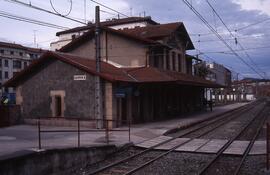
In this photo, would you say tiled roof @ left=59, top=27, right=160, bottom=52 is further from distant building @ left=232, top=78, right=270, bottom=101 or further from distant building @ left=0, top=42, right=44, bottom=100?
distant building @ left=232, top=78, right=270, bottom=101

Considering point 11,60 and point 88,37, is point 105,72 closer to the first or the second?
point 88,37

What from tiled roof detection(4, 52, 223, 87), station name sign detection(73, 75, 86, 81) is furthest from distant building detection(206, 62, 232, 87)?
station name sign detection(73, 75, 86, 81)

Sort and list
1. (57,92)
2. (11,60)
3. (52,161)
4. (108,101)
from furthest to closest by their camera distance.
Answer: (11,60), (57,92), (108,101), (52,161)

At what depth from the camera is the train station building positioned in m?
26.0

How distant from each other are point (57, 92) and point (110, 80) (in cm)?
438

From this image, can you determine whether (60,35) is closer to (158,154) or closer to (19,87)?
(19,87)

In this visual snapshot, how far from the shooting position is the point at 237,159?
14.9 m

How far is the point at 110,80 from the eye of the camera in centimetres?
2475

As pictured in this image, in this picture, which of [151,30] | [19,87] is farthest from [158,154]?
[151,30]

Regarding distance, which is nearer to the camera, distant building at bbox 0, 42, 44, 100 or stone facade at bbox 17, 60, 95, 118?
stone facade at bbox 17, 60, 95, 118

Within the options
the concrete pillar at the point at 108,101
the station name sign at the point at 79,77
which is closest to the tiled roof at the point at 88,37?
the station name sign at the point at 79,77

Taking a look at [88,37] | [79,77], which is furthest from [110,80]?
[88,37]

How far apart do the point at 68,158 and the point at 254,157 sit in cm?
634

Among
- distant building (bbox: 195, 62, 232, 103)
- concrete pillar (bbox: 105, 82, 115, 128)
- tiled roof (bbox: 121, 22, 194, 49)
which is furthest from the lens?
distant building (bbox: 195, 62, 232, 103)
